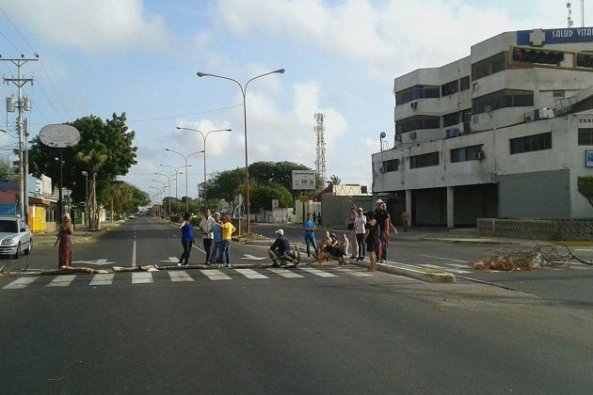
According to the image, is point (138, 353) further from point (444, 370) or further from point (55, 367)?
point (444, 370)

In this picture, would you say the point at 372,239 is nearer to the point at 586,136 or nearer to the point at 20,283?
the point at 20,283

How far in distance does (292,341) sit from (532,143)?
119 feet

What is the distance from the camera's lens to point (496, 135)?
4416 centimetres

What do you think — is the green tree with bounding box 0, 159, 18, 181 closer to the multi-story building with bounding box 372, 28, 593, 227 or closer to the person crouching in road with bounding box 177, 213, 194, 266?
A: the multi-story building with bounding box 372, 28, 593, 227

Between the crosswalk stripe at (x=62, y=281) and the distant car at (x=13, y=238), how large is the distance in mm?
7663

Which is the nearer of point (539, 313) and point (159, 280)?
point (539, 313)

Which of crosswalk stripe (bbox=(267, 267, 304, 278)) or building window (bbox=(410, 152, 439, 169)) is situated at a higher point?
building window (bbox=(410, 152, 439, 169))

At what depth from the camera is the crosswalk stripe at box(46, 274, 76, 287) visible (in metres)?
14.5

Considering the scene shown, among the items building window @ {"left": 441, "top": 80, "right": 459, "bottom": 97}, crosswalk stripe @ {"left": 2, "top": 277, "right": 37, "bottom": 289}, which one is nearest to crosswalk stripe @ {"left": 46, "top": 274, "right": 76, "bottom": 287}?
crosswalk stripe @ {"left": 2, "top": 277, "right": 37, "bottom": 289}

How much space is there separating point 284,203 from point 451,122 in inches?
1845

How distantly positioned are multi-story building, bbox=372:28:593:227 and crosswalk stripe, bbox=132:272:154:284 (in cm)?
1433

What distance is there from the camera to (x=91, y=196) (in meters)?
59.0

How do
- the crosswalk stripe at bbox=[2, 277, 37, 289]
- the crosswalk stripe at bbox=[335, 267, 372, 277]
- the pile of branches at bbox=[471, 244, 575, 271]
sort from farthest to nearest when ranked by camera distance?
the pile of branches at bbox=[471, 244, 575, 271] < the crosswalk stripe at bbox=[335, 267, 372, 277] < the crosswalk stripe at bbox=[2, 277, 37, 289]

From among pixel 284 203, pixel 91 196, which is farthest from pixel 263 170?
pixel 91 196
